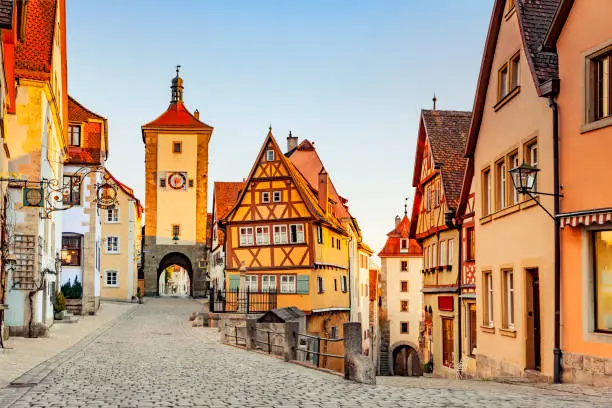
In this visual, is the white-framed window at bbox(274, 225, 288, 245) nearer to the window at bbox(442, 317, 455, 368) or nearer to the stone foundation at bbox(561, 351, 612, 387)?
the window at bbox(442, 317, 455, 368)

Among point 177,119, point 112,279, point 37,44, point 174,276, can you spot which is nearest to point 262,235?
point 112,279

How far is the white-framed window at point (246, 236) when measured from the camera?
42938mm

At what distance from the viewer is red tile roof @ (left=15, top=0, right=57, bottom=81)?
78.2 feet

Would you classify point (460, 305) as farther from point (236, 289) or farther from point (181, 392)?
point (236, 289)

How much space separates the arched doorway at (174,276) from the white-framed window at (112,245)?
43.5ft

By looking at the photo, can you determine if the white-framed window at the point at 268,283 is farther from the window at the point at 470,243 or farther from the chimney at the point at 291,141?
the chimney at the point at 291,141

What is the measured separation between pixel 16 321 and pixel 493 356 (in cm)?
1369

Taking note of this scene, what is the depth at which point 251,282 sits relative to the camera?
140 ft

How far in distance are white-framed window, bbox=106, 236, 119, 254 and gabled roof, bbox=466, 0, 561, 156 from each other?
38.1 metres

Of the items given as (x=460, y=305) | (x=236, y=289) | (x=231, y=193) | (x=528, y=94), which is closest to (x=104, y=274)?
(x=231, y=193)

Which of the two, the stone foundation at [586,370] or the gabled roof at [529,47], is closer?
the stone foundation at [586,370]

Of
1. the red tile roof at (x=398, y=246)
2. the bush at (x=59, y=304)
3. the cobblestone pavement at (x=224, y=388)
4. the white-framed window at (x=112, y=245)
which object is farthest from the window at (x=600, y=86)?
the red tile roof at (x=398, y=246)

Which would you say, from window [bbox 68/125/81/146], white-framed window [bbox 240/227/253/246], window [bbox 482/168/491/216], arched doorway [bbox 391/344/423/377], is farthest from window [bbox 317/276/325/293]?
arched doorway [bbox 391/344/423/377]

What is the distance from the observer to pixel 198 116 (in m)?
79.8
